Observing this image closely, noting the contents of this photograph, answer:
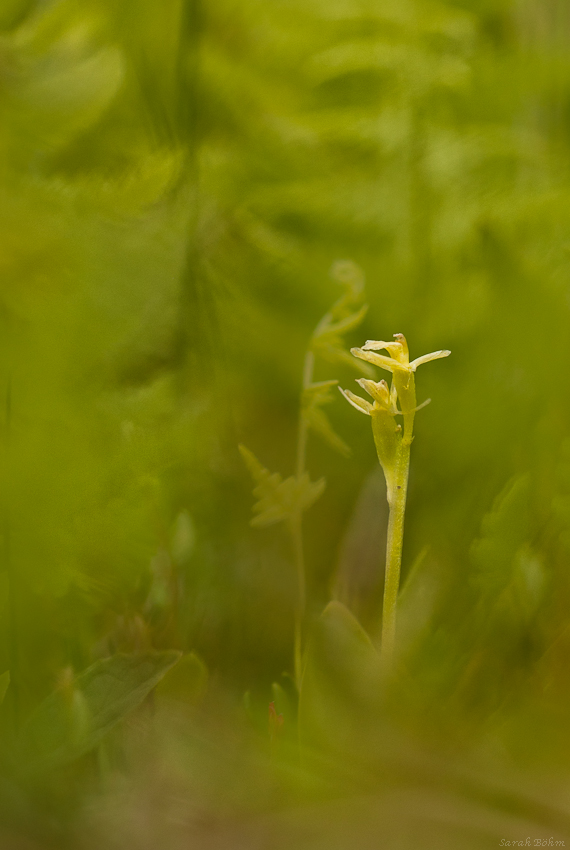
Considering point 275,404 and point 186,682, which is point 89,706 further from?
point 275,404

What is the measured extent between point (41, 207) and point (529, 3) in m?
0.27

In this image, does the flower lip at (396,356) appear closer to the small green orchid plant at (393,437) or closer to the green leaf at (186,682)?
the small green orchid plant at (393,437)

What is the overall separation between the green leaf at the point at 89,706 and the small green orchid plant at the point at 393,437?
7 centimetres

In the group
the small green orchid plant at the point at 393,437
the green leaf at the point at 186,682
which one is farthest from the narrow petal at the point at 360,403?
the green leaf at the point at 186,682

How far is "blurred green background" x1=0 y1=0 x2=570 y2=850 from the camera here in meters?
0.17

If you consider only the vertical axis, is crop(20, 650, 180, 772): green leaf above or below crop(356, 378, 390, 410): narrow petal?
below

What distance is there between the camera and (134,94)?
0.98 feet

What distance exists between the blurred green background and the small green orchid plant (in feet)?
0.07

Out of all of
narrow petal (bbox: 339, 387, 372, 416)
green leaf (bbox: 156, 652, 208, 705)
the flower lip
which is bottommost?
green leaf (bbox: 156, 652, 208, 705)

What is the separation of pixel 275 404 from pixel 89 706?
167 mm

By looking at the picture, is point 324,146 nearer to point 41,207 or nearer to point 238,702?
point 41,207

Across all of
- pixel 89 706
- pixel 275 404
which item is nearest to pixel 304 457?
pixel 275 404

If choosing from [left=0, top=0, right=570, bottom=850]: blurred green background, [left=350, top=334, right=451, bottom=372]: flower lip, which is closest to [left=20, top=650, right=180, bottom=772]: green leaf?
[left=0, top=0, right=570, bottom=850]: blurred green background

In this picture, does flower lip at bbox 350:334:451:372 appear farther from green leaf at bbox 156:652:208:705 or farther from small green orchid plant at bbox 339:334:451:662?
green leaf at bbox 156:652:208:705
